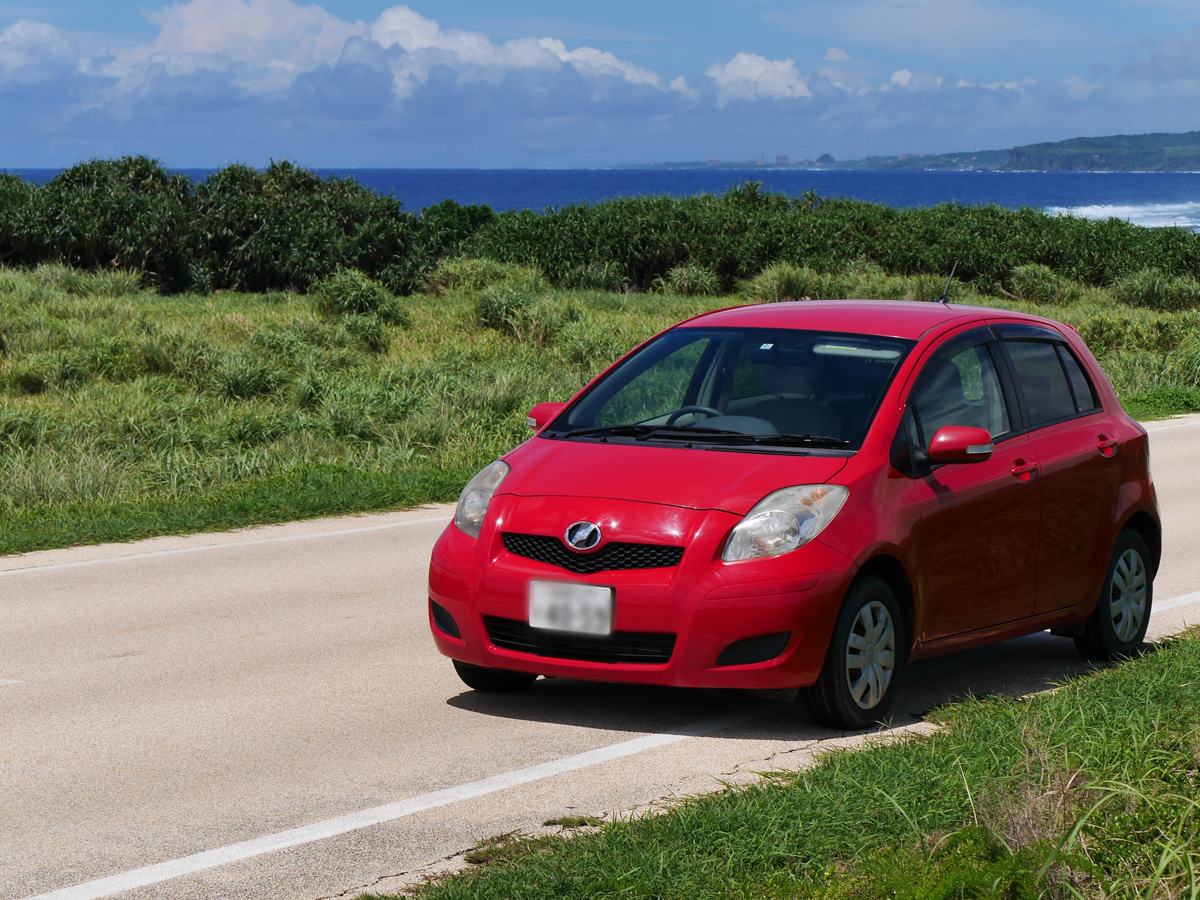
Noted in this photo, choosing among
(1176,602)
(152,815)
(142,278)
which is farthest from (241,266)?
(152,815)

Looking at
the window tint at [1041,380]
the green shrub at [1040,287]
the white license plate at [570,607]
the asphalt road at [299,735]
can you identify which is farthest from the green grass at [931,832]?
the green shrub at [1040,287]

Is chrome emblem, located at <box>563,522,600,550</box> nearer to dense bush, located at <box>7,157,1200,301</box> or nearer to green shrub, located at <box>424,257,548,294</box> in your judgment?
green shrub, located at <box>424,257,548,294</box>

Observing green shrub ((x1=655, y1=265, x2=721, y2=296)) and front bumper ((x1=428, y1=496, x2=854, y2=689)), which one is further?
green shrub ((x1=655, y1=265, x2=721, y2=296))

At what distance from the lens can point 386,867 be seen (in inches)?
184

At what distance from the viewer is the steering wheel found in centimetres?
707

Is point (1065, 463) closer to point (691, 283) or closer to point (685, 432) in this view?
point (685, 432)

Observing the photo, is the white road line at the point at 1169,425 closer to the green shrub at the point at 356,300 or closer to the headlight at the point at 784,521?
the green shrub at the point at 356,300

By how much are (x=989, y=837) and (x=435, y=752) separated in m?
2.48

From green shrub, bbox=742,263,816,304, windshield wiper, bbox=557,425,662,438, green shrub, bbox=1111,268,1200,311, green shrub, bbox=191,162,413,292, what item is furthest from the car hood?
green shrub, bbox=1111,268,1200,311

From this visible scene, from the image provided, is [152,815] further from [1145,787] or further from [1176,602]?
[1176,602]

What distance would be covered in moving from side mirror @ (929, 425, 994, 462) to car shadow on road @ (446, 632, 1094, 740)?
3.62ft

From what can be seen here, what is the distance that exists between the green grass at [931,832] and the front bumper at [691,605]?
53 centimetres

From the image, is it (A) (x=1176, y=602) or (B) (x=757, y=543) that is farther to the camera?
(A) (x=1176, y=602)

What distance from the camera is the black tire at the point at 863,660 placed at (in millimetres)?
6000
